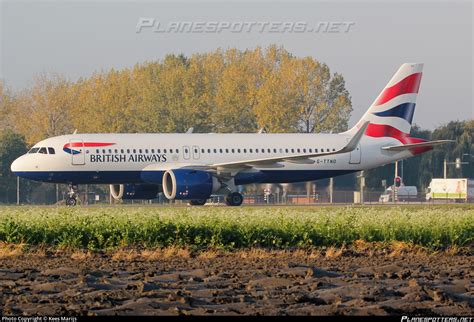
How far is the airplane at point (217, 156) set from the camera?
52.2 metres

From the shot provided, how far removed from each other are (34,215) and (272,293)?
14.1 meters

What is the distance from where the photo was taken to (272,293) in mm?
19797

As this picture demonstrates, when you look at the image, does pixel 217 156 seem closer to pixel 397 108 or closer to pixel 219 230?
pixel 397 108

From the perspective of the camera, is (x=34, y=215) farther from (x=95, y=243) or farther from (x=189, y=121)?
(x=189, y=121)

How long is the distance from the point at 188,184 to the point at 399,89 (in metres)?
14.5

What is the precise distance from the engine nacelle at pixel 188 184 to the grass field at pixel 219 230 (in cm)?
1891

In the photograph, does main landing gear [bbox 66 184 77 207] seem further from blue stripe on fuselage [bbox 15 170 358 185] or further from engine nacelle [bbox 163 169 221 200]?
engine nacelle [bbox 163 169 221 200]

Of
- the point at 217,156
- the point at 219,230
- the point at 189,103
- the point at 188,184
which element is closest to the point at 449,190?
the point at 189,103

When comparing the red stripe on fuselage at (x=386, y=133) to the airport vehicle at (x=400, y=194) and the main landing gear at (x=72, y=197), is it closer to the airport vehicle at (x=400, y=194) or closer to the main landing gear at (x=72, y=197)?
the main landing gear at (x=72, y=197)

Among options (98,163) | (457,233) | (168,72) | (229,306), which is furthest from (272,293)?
(168,72)

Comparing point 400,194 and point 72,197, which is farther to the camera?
point 400,194

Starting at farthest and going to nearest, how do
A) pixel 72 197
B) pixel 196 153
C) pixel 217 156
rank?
pixel 217 156, pixel 196 153, pixel 72 197

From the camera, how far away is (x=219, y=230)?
29.4 metres

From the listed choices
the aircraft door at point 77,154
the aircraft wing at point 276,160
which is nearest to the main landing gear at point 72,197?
the aircraft door at point 77,154
